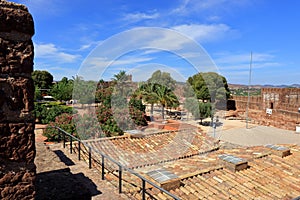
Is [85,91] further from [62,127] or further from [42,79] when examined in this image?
[42,79]

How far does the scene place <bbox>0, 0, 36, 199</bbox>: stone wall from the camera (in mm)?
913

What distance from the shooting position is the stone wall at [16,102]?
913 mm

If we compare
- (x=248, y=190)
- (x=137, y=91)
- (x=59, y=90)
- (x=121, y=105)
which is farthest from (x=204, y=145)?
(x=59, y=90)

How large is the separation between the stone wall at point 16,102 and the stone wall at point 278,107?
68.5 ft

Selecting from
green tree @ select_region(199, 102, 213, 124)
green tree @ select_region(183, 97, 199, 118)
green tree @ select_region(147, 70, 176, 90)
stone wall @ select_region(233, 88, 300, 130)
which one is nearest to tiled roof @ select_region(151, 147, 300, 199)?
green tree @ select_region(199, 102, 213, 124)

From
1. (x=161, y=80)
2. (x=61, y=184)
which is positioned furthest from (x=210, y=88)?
(x=61, y=184)

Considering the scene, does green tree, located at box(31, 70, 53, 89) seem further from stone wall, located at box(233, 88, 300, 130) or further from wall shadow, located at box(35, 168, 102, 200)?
wall shadow, located at box(35, 168, 102, 200)

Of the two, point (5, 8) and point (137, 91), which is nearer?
point (5, 8)

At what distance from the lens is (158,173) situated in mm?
4566

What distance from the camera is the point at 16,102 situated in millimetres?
931

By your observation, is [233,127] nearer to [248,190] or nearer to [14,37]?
[248,190]

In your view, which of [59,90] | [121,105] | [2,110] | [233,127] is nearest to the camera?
[2,110]

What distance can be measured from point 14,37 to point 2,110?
11.8 inches

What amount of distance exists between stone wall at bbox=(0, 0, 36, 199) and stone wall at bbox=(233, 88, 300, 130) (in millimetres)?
20884
